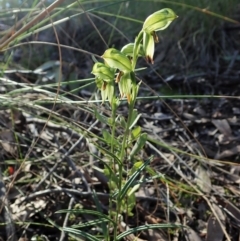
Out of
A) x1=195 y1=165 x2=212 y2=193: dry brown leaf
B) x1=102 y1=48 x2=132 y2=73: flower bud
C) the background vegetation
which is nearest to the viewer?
x1=102 y1=48 x2=132 y2=73: flower bud

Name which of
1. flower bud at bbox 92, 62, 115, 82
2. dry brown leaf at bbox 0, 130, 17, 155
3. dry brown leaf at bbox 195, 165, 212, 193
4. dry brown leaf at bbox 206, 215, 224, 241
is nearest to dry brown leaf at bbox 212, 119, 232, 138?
dry brown leaf at bbox 195, 165, 212, 193

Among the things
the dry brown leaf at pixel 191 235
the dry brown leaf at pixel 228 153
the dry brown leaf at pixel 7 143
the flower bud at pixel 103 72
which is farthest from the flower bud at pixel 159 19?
the dry brown leaf at pixel 228 153

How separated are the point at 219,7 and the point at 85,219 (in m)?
1.77

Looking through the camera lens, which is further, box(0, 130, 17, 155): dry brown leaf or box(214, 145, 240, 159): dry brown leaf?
box(214, 145, 240, 159): dry brown leaf

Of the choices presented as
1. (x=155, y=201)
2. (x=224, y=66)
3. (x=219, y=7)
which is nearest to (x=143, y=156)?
(x=155, y=201)

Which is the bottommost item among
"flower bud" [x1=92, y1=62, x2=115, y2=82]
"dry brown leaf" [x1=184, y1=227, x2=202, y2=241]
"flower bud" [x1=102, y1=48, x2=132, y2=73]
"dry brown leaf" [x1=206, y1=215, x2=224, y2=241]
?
"dry brown leaf" [x1=206, y1=215, x2=224, y2=241]

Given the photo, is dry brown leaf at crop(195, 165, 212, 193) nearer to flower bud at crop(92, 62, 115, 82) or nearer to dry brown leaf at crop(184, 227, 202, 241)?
dry brown leaf at crop(184, 227, 202, 241)

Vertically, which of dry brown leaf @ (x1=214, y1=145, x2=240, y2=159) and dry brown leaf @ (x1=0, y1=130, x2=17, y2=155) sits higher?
dry brown leaf @ (x1=0, y1=130, x2=17, y2=155)

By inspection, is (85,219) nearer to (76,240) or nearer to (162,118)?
(76,240)

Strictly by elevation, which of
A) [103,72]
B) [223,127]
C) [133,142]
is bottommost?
[223,127]

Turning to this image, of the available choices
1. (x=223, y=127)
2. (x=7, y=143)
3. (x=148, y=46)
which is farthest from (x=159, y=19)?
(x=223, y=127)

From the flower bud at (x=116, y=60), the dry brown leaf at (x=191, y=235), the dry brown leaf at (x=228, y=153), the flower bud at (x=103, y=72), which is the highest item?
the flower bud at (x=116, y=60)

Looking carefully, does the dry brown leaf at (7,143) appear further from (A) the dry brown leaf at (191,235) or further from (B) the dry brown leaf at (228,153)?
(B) the dry brown leaf at (228,153)

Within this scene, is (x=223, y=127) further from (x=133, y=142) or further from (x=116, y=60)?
(x=116, y=60)
